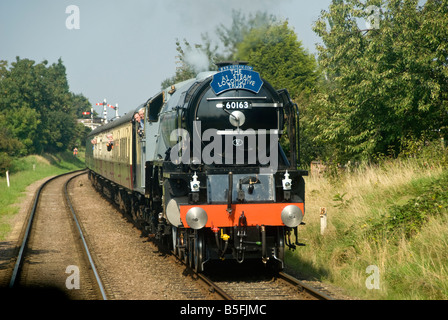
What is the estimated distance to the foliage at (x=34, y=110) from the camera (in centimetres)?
5144

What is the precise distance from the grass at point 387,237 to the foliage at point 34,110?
1540 inches

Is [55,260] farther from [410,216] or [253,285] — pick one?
[410,216]

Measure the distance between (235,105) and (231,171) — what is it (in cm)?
126

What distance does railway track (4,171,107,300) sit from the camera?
28.4 feet

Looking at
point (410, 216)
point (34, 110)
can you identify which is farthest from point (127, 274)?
point (34, 110)

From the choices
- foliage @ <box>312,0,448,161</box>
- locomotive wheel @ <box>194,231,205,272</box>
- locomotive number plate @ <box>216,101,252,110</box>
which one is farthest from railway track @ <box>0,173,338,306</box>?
foliage @ <box>312,0,448,161</box>

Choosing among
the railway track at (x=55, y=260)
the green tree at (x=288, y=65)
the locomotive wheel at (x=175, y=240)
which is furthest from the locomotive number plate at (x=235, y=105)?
the green tree at (x=288, y=65)

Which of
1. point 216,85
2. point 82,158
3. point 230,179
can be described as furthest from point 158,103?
point 82,158

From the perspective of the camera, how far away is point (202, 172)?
8.94 meters

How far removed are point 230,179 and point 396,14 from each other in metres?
10.7

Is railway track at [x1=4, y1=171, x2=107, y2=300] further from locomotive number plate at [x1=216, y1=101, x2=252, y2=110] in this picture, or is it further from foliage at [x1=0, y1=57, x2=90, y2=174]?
foliage at [x1=0, y1=57, x2=90, y2=174]

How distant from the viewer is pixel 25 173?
42562mm

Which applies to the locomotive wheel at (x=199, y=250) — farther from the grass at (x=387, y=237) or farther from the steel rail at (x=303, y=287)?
the grass at (x=387, y=237)

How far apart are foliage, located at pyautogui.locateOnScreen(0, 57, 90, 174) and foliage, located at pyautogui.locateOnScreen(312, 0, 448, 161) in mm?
35060
